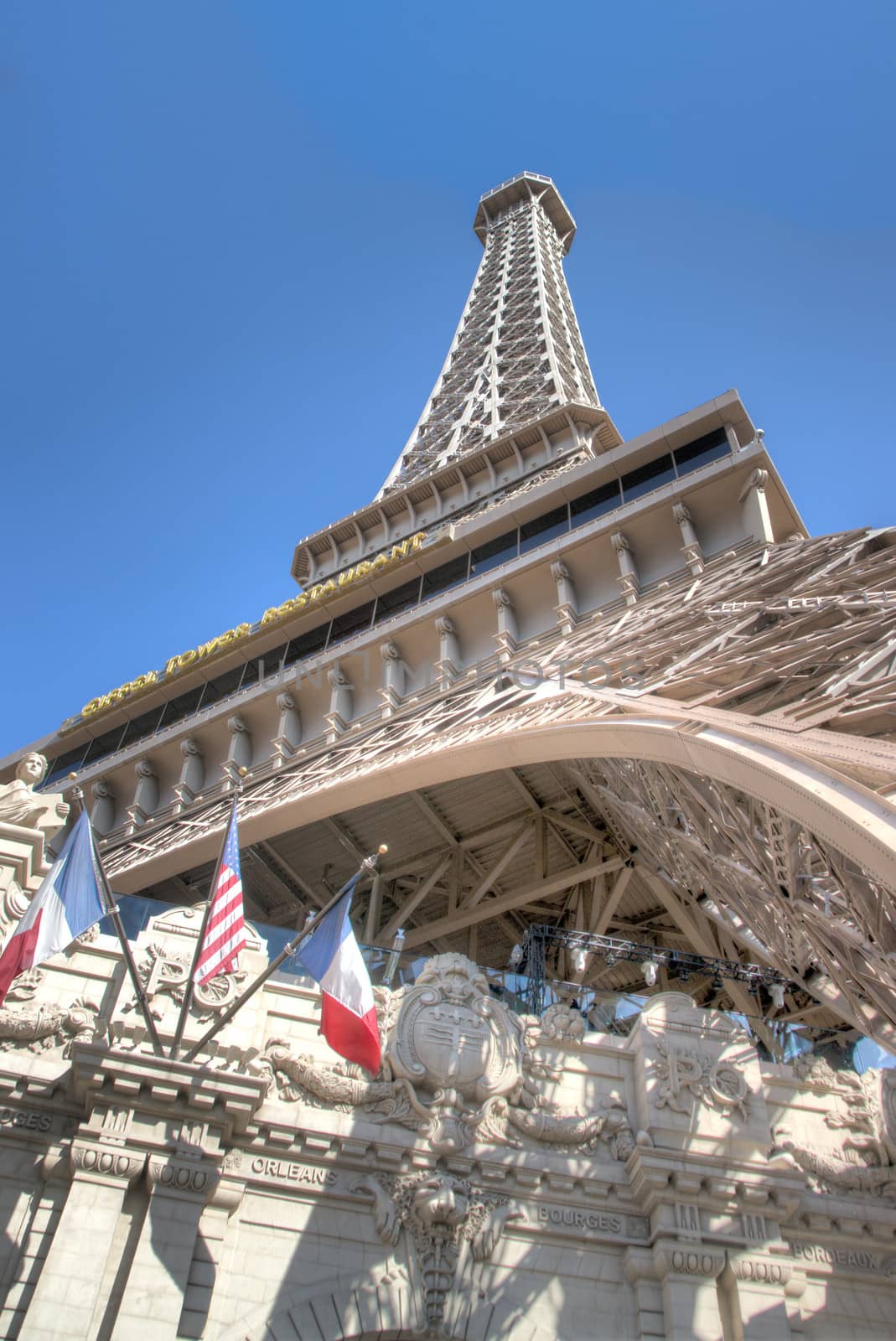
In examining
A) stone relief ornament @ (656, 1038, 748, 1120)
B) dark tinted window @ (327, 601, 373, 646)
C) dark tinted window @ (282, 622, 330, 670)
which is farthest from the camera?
dark tinted window @ (282, 622, 330, 670)

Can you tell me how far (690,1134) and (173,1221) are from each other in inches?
274

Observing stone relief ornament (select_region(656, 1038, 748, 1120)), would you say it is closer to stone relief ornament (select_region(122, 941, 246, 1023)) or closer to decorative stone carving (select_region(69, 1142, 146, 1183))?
stone relief ornament (select_region(122, 941, 246, 1023))

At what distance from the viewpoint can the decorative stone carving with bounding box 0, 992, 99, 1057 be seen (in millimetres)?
14281

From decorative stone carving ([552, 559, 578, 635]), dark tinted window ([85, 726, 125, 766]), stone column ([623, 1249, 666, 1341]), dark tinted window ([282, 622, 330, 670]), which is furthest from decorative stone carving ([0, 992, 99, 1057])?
dark tinted window ([85, 726, 125, 766])

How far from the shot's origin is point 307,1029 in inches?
610

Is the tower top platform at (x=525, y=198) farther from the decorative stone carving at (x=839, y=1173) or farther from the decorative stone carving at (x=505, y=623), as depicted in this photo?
the decorative stone carving at (x=839, y=1173)

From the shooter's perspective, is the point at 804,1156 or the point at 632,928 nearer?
the point at 804,1156

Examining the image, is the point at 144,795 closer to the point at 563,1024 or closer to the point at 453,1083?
the point at 563,1024

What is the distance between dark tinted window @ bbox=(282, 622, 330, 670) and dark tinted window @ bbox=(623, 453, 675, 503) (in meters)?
11.5

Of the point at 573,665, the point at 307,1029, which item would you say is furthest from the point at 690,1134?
the point at 573,665

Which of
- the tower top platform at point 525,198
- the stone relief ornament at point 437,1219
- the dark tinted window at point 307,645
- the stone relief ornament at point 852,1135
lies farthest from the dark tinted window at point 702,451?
the tower top platform at point 525,198

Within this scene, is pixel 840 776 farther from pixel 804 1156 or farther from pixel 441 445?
pixel 441 445

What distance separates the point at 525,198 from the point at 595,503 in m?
89.2

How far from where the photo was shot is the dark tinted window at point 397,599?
36000 millimetres
